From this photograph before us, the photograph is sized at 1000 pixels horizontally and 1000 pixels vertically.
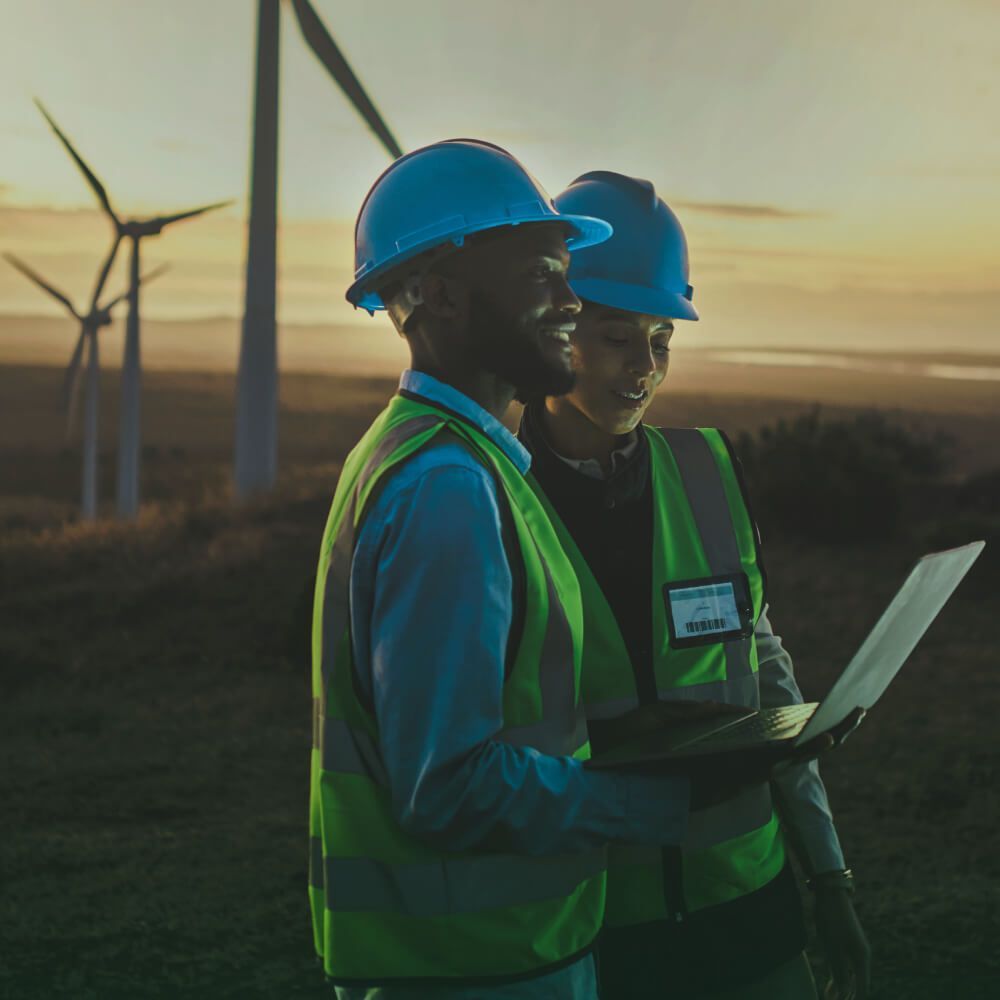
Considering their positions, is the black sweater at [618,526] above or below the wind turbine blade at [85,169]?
below

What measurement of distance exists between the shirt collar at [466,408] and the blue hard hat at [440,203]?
234mm

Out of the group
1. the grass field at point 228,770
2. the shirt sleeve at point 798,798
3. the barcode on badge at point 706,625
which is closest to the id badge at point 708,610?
the barcode on badge at point 706,625

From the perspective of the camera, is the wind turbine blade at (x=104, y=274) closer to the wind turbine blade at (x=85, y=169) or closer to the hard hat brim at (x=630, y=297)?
the wind turbine blade at (x=85, y=169)

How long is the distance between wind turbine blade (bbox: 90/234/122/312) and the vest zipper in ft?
89.2

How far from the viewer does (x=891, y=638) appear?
2.34 meters

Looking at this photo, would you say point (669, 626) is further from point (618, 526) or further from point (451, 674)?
point (451, 674)

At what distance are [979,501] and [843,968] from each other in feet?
64.7

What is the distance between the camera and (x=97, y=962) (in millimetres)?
6457

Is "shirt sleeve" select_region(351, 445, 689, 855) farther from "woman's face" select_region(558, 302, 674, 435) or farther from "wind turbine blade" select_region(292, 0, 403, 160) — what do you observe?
"wind turbine blade" select_region(292, 0, 403, 160)

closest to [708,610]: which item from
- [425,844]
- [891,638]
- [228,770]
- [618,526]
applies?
[618,526]

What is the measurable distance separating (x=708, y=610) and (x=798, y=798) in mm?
550

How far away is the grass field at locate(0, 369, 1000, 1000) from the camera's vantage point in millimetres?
6574

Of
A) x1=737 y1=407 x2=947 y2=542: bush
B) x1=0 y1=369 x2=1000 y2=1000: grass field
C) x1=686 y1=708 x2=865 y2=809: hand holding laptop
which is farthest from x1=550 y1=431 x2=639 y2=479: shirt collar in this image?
x1=737 y1=407 x2=947 y2=542: bush

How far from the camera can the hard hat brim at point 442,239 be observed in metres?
2.47
